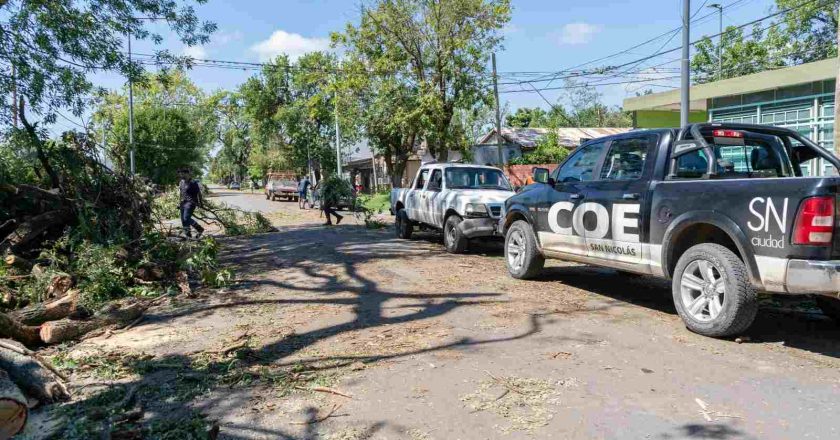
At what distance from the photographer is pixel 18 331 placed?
564 cm

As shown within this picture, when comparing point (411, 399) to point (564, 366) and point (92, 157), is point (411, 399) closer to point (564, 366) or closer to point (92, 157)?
point (564, 366)

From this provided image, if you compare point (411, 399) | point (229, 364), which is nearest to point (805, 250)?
point (411, 399)

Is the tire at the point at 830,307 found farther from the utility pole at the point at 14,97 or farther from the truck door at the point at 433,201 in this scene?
the utility pole at the point at 14,97

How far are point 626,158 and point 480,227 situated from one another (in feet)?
13.8

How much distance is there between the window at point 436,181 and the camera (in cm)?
1216

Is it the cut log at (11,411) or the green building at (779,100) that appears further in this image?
the green building at (779,100)

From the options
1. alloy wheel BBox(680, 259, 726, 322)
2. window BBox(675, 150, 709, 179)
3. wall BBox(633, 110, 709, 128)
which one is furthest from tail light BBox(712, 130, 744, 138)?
wall BBox(633, 110, 709, 128)

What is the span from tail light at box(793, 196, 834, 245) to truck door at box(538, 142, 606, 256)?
8.74 ft

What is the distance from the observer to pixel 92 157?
10.2 m

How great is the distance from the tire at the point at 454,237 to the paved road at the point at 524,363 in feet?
8.06

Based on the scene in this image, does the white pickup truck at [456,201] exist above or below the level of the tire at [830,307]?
above

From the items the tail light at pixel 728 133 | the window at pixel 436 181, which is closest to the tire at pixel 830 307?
the tail light at pixel 728 133

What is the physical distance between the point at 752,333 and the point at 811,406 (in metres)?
1.84

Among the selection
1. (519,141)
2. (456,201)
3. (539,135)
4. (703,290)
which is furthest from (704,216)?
(539,135)
